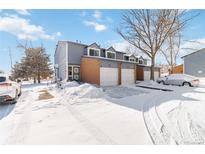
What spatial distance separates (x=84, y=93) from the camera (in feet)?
22.7

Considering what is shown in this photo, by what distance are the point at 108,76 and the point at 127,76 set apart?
2.57m

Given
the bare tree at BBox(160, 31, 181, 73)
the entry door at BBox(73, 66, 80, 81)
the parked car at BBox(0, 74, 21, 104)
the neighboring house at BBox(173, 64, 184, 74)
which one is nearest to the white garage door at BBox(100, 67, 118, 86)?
the entry door at BBox(73, 66, 80, 81)

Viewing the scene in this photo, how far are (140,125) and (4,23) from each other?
19.3 feet

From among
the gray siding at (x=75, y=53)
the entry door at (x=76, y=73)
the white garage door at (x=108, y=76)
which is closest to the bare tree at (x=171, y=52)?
the white garage door at (x=108, y=76)

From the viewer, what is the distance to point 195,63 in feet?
59.1

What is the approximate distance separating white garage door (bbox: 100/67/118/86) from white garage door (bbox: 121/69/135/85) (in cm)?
93

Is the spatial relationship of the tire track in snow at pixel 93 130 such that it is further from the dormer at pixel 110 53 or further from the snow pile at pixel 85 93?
the dormer at pixel 110 53

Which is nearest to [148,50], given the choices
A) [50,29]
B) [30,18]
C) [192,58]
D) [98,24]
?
[192,58]

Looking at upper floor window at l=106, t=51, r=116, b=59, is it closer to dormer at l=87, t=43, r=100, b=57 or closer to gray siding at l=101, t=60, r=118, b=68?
dormer at l=87, t=43, r=100, b=57

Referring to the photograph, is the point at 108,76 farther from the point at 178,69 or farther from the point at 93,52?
the point at 178,69

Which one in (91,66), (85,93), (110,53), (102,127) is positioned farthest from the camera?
(110,53)

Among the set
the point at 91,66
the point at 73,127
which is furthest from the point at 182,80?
the point at 73,127

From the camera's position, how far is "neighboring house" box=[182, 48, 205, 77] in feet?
56.7
